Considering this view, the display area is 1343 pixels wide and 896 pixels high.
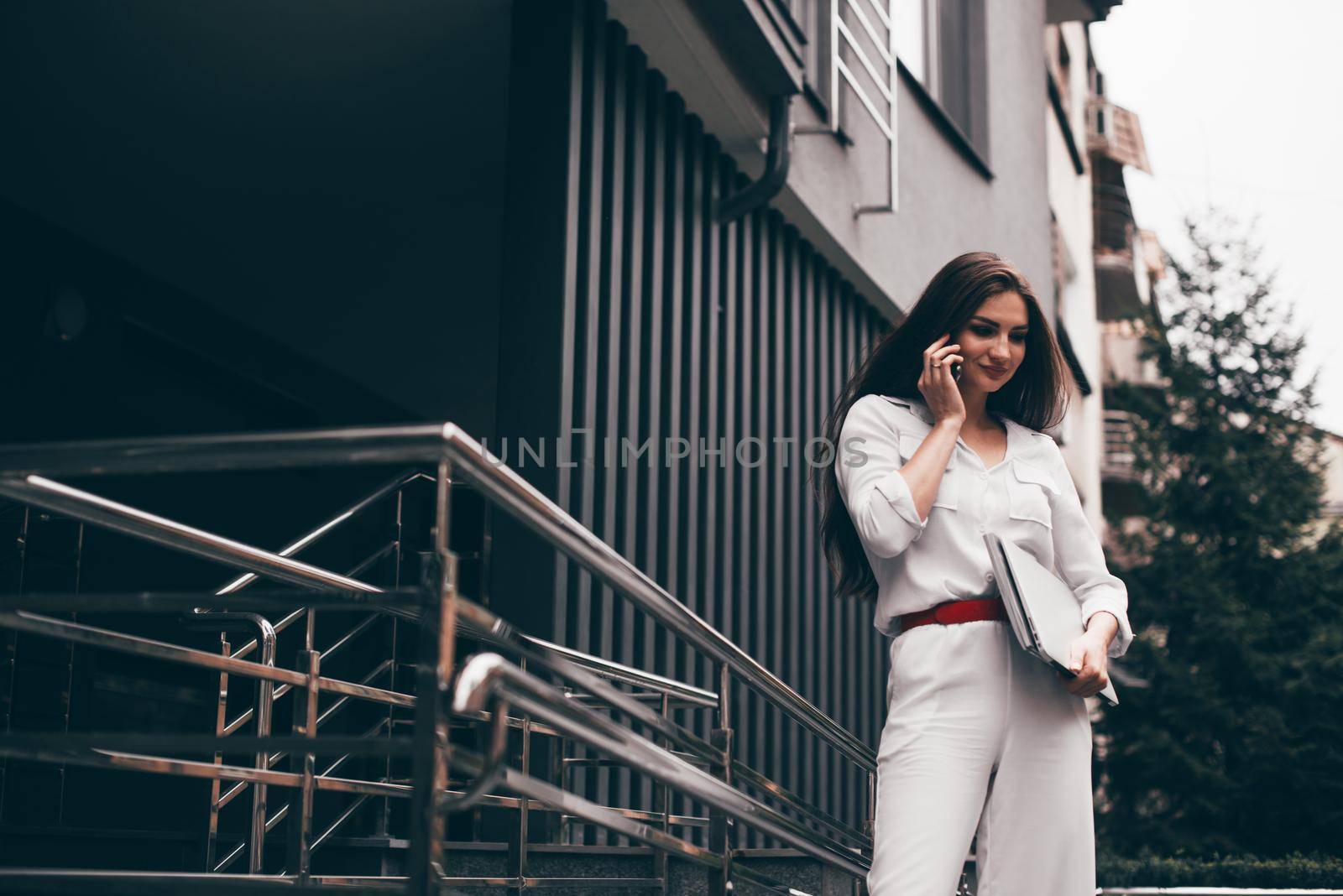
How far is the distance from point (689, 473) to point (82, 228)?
3080 millimetres

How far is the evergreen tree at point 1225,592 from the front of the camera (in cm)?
1413

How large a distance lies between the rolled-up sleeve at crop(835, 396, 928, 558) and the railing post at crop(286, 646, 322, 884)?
1285 mm

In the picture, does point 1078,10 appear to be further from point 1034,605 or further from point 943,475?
point 1034,605

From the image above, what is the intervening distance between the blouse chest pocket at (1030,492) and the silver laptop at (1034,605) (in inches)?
5.9

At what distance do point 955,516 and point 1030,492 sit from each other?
185mm

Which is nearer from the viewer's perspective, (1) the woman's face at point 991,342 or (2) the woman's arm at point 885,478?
(2) the woman's arm at point 885,478

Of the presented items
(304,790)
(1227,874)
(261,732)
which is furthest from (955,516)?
(1227,874)

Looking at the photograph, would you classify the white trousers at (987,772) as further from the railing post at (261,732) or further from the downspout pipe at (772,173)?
the downspout pipe at (772,173)

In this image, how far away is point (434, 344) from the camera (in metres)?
7.64

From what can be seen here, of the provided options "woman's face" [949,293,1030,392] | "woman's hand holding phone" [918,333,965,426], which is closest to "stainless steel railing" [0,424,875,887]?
"woman's hand holding phone" [918,333,965,426]

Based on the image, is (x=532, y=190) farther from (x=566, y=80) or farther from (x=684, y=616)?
(x=684, y=616)

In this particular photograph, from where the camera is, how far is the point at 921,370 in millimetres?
2973

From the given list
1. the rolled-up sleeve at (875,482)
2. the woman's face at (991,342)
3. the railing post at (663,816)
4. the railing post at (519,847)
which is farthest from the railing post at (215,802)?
the woman's face at (991,342)

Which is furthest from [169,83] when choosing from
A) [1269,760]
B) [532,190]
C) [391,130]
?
[1269,760]
